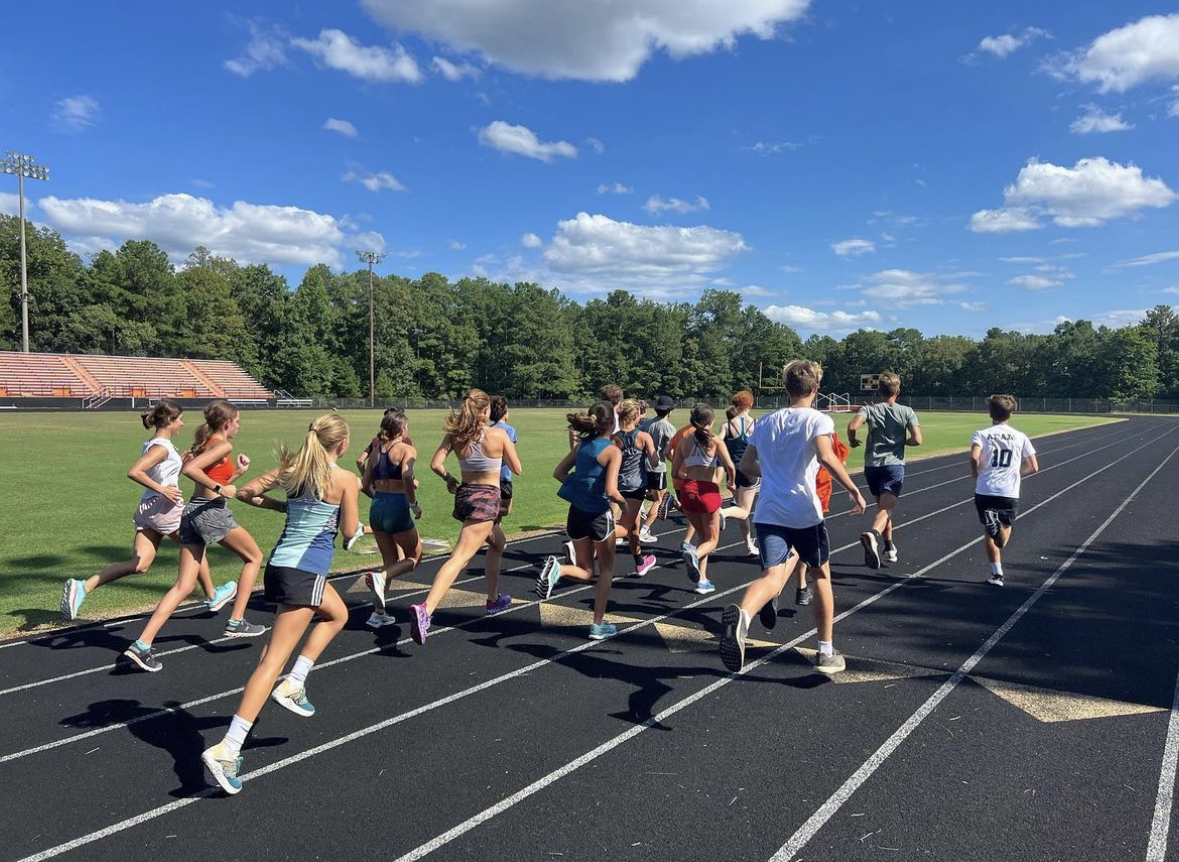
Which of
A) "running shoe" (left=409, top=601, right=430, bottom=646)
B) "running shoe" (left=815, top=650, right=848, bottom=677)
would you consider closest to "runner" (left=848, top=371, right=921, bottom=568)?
"running shoe" (left=815, top=650, right=848, bottom=677)

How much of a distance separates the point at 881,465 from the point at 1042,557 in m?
2.59

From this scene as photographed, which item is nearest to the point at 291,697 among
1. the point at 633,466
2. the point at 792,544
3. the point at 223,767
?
the point at 223,767

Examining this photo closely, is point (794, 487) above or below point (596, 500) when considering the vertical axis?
above

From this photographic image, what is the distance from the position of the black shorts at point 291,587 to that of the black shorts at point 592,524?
231 centimetres

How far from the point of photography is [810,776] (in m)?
3.65

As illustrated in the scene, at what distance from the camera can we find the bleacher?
180ft

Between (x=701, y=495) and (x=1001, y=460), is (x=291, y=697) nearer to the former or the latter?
(x=701, y=495)

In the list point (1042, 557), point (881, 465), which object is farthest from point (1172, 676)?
point (1042, 557)

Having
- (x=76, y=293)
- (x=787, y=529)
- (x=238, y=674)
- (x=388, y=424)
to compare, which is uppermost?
(x=76, y=293)

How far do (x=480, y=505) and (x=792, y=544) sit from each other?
2.33m

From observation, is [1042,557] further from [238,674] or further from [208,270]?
[208,270]

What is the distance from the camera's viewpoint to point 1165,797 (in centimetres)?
343

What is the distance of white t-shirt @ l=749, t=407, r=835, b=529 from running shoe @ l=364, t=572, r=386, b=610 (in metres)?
2.80

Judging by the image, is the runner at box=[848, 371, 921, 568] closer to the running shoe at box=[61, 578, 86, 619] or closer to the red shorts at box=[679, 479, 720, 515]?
the red shorts at box=[679, 479, 720, 515]
